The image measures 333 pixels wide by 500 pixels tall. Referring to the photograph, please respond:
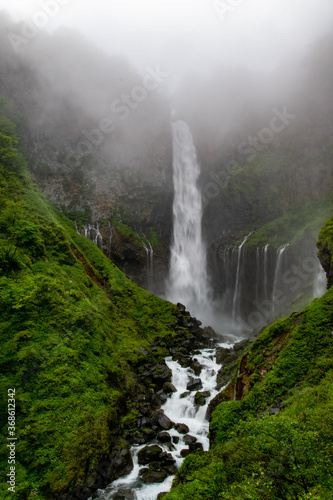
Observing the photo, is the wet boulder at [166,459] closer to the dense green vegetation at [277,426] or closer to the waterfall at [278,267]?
the dense green vegetation at [277,426]

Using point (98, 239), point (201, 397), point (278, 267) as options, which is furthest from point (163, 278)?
point (201, 397)

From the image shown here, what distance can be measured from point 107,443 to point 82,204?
30.8m

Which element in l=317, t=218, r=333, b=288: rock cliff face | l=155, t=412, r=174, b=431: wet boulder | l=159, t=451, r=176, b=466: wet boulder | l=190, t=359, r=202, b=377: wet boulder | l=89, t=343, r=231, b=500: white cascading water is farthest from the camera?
l=190, t=359, r=202, b=377: wet boulder

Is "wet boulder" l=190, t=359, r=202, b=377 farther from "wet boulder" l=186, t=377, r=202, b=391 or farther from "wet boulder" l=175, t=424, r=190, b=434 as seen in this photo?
"wet boulder" l=175, t=424, r=190, b=434

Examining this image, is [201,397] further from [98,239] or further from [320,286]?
[98,239]

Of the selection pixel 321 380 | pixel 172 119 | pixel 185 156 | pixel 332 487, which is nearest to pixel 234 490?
pixel 332 487

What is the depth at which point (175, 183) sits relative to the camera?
42969mm

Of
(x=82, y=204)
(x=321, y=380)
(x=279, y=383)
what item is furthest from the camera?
(x=82, y=204)

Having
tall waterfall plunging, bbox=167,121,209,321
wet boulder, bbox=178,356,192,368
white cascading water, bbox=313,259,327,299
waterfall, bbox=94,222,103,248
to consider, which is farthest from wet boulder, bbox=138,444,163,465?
waterfall, bbox=94,222,103,248

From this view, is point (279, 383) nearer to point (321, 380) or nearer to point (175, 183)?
point (321, 380)

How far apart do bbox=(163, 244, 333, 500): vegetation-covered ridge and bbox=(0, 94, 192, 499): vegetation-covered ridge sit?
13.5 feet

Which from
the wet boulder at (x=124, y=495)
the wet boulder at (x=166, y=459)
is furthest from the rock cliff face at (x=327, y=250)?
the wet boulder at (x=124, y=495)

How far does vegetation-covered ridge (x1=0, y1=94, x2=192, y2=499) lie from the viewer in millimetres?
9234

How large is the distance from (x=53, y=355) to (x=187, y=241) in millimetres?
30050
